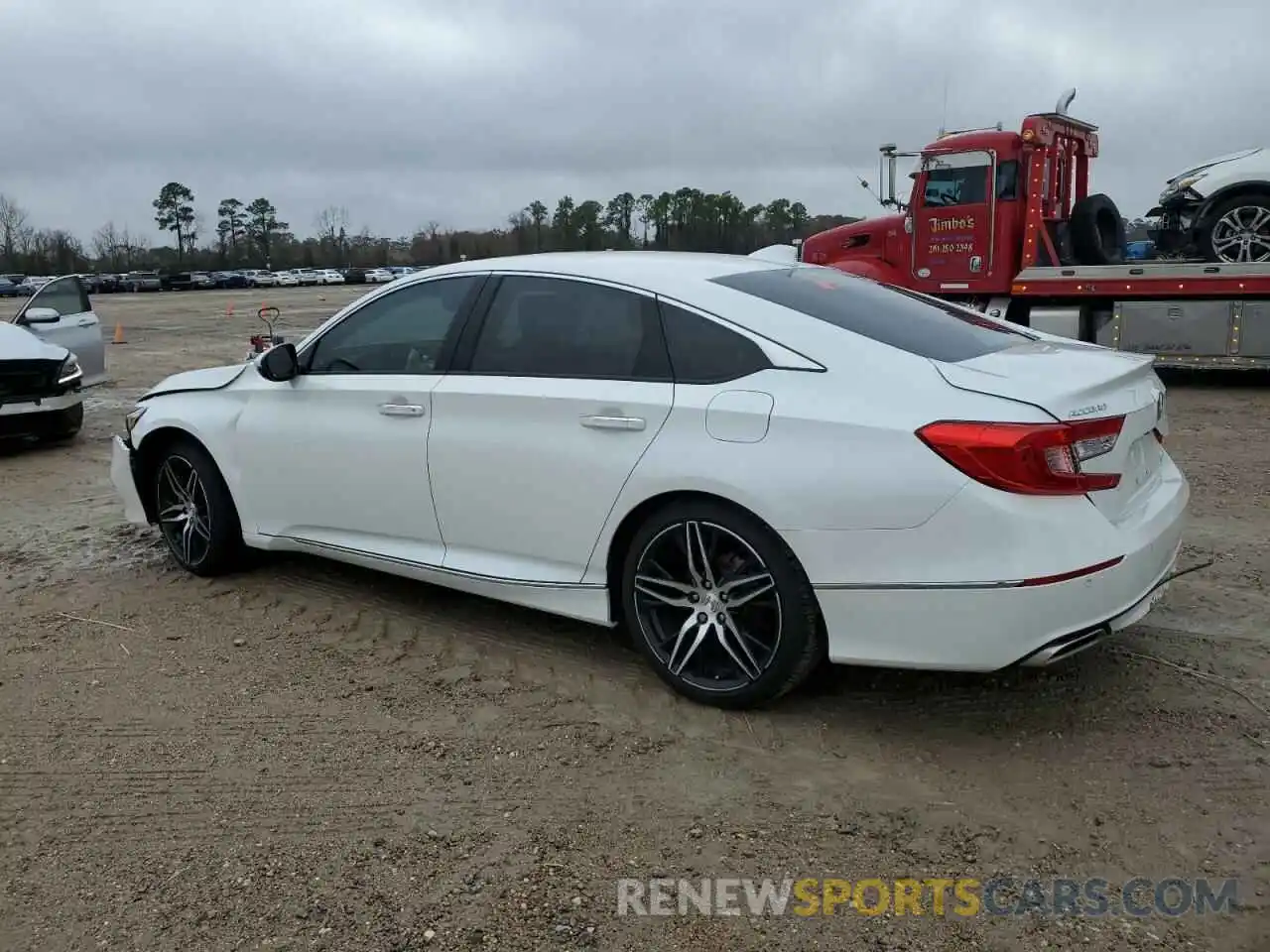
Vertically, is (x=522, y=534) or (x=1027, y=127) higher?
(x=1027, y=127)

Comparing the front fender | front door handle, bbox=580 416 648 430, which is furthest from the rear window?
the front fender

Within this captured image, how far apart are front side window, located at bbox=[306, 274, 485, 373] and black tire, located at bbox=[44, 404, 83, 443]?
561 centimetres

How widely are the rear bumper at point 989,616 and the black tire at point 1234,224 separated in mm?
10609

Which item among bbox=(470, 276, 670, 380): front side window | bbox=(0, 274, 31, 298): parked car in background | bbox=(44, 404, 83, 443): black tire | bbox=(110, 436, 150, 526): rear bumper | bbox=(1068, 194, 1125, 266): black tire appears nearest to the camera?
bbox=(470, 276, 670, 380): front side window

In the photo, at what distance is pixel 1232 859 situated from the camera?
293cm

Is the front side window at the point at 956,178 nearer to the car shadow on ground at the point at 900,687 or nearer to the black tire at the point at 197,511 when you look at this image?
the car shadow on ground at the point at 900,687

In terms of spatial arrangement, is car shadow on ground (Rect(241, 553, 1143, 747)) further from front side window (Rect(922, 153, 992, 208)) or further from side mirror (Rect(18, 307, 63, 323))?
front side window (Rect(922, 153, 992, 208))

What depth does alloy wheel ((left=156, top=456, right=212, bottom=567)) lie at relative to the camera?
215 inches

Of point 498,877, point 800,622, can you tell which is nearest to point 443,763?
point 498,877

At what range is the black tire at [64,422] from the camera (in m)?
9.41

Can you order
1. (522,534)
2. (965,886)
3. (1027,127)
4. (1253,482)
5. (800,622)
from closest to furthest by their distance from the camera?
1. (965,886)
2. (800,622)
3. (522,534)
4. (1253,482)
5. (1027,127)

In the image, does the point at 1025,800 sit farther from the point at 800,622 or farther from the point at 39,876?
the point at 39,876

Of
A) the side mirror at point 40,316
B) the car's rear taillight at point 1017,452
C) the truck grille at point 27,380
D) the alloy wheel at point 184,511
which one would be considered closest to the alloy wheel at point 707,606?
the car's rear taillight at point 1017,452

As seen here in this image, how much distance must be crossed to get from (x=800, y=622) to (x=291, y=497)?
2.54m
